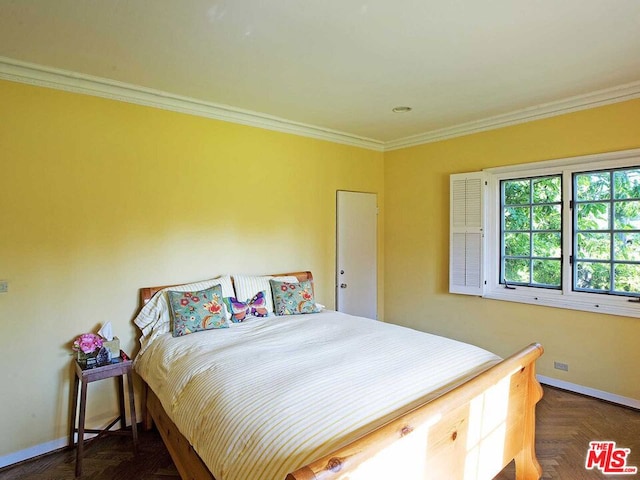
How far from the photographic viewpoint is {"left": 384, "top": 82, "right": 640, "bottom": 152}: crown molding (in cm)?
285

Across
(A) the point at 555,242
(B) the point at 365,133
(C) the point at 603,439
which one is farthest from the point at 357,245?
(C) the point at 603,439

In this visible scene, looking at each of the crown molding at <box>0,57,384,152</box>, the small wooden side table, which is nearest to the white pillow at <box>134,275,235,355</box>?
the small wooden side table

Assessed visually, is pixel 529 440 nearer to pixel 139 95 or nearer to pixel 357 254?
pixel 357 254

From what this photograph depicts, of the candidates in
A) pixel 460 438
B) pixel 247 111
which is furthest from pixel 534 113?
pixel 460 438

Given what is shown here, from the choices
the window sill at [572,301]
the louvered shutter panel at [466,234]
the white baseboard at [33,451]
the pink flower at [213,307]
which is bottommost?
the white baseboard at [33,451]

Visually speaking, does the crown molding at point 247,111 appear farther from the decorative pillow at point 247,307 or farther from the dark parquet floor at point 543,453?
the dark parquet floor at point 543,453

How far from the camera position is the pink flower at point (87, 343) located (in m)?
Answer: 2.38

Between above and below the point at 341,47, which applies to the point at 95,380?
below

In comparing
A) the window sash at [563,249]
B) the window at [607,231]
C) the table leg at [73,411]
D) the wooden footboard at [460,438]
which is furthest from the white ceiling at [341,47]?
the table leg at [73,411]

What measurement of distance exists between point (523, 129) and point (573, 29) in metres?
1.52

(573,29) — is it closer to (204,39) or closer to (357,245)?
(204,39)

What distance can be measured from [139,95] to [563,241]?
3.83 m

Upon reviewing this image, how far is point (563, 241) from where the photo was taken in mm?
3266

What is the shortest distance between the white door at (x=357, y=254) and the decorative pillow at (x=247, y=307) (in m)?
1.22
